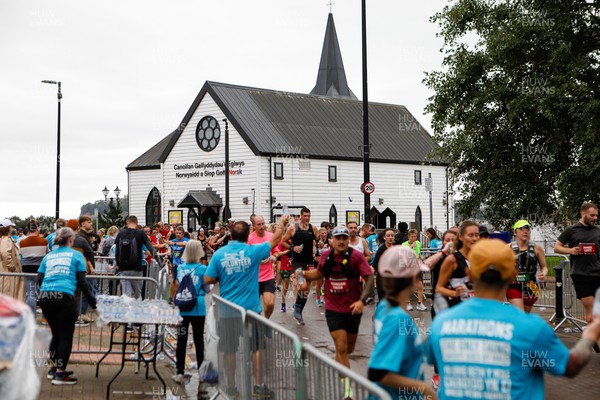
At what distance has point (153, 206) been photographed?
57.5 metres

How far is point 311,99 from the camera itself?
56.7 metres

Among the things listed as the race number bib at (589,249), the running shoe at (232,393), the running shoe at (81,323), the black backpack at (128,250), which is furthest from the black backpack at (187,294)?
the black backpack at (128,250)

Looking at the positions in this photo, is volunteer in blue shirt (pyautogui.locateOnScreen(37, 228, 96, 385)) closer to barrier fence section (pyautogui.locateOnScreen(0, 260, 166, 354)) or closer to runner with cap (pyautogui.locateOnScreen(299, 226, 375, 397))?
barrier fence section (pyautogui.locateOnScreen(0, 260, 166, 354))

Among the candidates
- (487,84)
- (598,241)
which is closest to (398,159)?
(487,84)

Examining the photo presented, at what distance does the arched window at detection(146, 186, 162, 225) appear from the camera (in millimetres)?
56938

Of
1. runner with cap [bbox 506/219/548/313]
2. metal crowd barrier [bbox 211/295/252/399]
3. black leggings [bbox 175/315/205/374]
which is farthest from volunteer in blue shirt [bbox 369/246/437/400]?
runner with cap [bbox 506/219/548/313]

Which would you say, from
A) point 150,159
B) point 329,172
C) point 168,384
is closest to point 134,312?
point 168,384

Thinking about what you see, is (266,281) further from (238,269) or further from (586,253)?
(586,253)

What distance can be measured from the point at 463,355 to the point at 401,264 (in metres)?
0.76

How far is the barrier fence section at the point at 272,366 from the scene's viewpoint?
3.98 metres

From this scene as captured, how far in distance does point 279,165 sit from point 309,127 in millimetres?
5236

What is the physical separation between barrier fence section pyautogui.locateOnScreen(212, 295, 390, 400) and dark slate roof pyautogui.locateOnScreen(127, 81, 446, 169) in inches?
1559

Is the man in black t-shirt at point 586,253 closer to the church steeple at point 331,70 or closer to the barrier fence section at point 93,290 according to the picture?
the barrier fence section at point 93,290

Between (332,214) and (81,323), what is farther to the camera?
(332,214)
